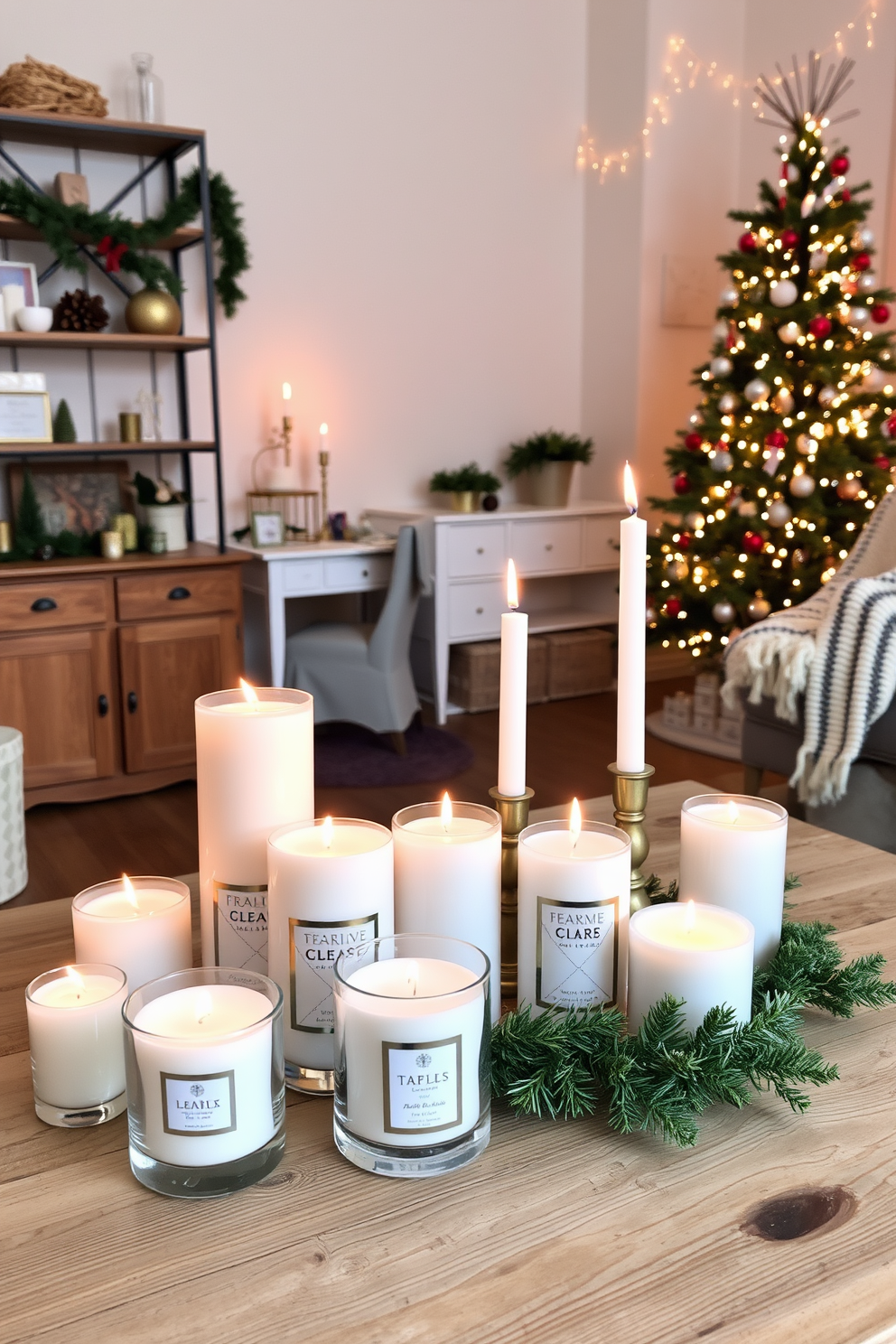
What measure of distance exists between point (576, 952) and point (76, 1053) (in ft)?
1.18

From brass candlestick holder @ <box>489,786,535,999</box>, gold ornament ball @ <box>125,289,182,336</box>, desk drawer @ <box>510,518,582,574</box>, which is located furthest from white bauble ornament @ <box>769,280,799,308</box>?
brass candlestick holder @ <box>489,786,535,999</box>

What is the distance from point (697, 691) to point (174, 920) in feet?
10.7

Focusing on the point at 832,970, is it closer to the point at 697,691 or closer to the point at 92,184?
the point at 697,691

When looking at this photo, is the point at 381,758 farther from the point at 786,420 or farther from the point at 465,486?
the point at 786,420

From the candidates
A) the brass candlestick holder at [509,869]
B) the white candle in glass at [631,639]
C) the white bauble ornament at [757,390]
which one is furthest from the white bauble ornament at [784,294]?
the brass candlestick holder at [509,869]

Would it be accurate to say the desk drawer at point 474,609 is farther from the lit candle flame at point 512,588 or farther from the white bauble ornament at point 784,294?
the lit candle flame at point 512,588

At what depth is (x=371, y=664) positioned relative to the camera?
143 inches

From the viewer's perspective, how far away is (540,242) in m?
4.69

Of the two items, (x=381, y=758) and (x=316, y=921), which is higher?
(x=316, y=921)

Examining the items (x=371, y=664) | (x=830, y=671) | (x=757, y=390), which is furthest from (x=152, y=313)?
(x=830, y=671)

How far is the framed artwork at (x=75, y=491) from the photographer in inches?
143

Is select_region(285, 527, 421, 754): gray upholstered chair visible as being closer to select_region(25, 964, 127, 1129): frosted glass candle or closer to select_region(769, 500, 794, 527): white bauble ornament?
select_region(769, 500, 794, 527): white bauble ornament

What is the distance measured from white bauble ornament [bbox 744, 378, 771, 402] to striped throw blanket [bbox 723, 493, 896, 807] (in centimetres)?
123

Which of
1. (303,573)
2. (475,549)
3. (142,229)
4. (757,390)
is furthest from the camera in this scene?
(475,549)
